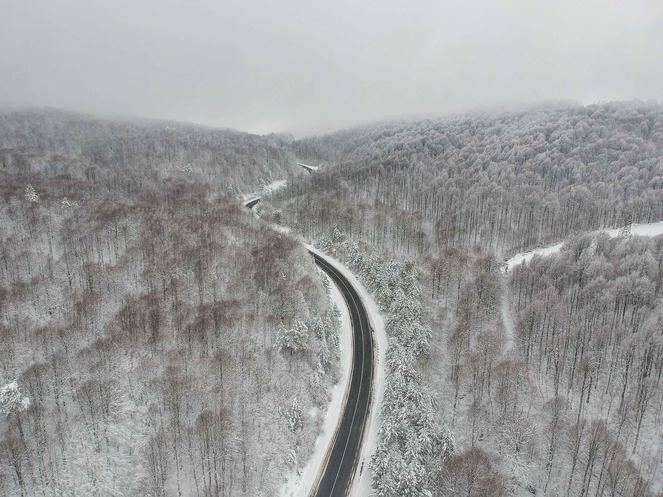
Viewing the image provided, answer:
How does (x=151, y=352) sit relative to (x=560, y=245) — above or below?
below

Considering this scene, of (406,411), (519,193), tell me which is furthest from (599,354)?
(519,193)

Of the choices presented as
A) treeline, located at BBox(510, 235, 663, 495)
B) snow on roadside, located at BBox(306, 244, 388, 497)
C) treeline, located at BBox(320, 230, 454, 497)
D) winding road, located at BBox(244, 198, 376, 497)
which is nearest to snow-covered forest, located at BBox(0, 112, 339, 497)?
winding road, located at BBox(244, 198, 376, 497)

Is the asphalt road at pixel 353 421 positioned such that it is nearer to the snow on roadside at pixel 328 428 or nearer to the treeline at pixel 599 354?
the snow on roadside at pixel 328 428

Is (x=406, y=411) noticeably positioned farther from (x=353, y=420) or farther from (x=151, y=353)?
(x=151, y=353)

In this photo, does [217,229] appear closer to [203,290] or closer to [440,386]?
[203,290]

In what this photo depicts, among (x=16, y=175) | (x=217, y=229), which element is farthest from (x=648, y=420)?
(x=16, y=175)

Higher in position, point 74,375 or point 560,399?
point 74,375
